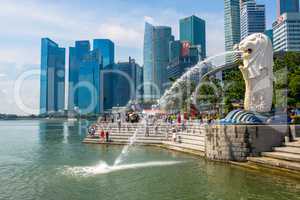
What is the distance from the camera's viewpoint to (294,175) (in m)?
21.4

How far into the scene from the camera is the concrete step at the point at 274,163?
21.8 metres

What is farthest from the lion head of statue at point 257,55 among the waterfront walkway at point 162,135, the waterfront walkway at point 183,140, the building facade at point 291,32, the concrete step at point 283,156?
the building facade at point 291,32

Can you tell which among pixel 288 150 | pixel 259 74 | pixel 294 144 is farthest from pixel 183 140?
pixel 288 150

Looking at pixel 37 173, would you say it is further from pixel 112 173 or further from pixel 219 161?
pixel 219 161

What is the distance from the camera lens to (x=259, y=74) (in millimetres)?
27828

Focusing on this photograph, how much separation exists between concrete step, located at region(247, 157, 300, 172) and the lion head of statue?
6.47 metres

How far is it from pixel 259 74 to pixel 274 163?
7.48 m

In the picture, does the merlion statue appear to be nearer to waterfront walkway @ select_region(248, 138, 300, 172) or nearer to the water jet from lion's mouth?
waterfront walkway @ select_region(248, 138, 300, 172)

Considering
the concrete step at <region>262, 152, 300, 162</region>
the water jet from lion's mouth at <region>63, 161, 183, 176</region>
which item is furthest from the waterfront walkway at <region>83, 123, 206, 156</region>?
the concrete step at <region>262, 152, 300, 162</region>

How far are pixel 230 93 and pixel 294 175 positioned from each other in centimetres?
3901

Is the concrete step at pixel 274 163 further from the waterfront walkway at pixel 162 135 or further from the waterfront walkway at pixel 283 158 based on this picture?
the waterfront walkway at pixel 162 135

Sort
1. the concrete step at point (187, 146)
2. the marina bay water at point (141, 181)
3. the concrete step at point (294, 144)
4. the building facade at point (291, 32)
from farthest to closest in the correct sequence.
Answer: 1. the building facade at point (291, 32)
2. the concrete step at point (187, 146)
3. the concrete step at point (294, 144)
4. the marina bay water at point (141, 181)

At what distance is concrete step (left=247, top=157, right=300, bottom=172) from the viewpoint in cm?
2177

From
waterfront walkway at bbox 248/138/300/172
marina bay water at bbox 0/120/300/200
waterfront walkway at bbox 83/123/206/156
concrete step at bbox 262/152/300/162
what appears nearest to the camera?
marina bay water at bbox 0/120/300/200
